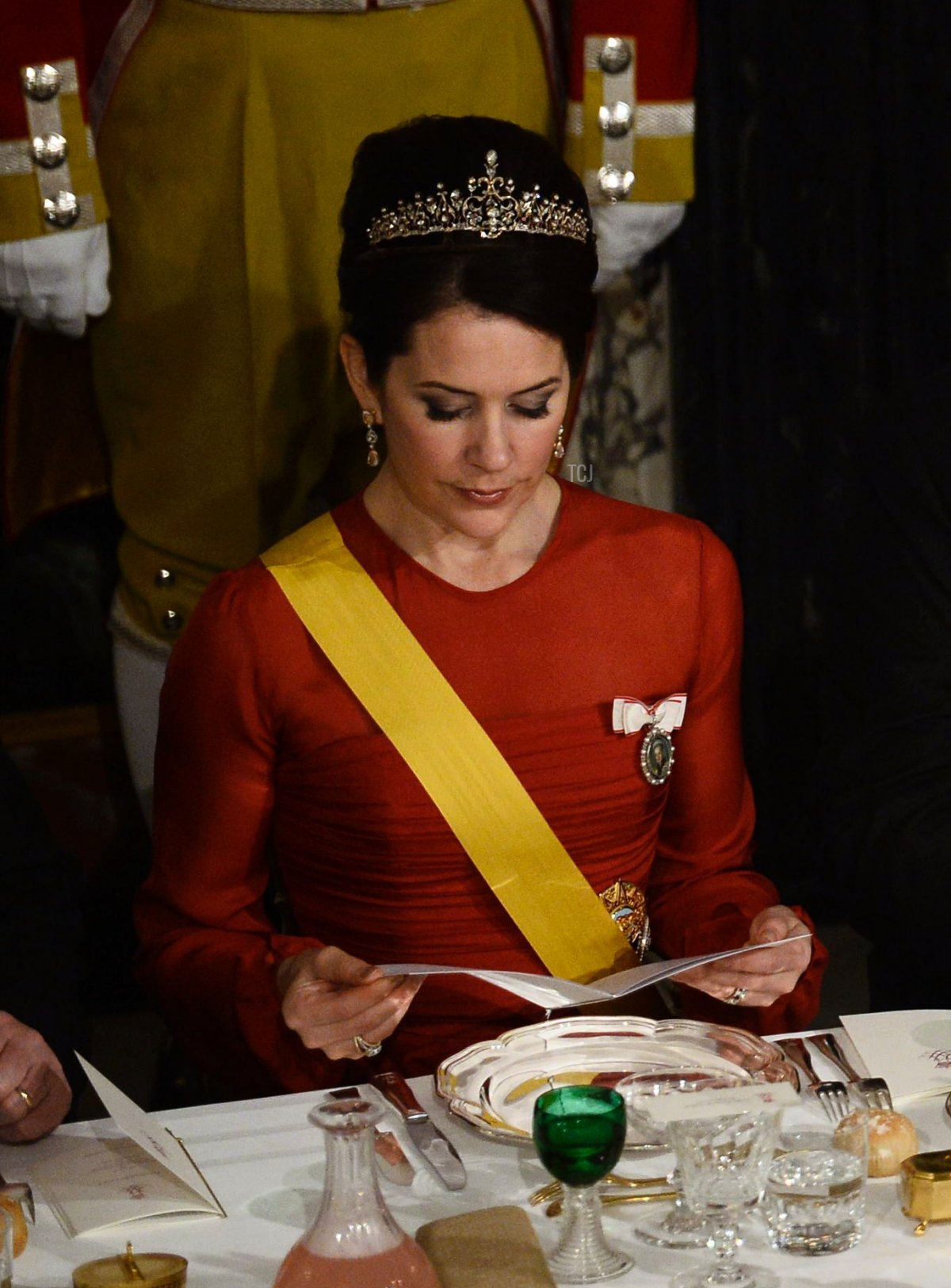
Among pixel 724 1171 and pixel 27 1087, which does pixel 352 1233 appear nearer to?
pixel 724 1171

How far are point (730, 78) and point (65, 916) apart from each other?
1.63m

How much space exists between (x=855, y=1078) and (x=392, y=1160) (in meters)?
0.35

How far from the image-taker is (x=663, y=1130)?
1175 millimetres

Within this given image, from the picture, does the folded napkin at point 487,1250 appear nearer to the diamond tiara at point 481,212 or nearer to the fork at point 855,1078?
the fork at point 855,1078

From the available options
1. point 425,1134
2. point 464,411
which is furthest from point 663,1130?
point 464,411

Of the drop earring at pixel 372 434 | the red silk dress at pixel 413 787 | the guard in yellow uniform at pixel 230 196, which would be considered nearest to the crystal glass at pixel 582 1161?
the red silk dress at pixel 413 787

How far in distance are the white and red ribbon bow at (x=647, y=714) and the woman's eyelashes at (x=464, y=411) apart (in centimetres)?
28

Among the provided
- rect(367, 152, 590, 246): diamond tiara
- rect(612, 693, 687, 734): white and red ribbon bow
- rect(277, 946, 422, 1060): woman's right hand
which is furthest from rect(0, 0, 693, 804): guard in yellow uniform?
rect(277, 946, 422, 1060): woman's right hand

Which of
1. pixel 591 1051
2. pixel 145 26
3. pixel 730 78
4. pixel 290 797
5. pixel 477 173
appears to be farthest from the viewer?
pixel 730 78

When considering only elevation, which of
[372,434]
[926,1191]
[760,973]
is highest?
[372,434]

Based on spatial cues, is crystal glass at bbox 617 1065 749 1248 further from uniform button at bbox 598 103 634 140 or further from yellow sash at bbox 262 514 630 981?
uniform button at bbox 598 103 634 140

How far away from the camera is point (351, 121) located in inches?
80.4

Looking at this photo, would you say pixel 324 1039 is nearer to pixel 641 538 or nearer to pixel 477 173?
pixel 641 538

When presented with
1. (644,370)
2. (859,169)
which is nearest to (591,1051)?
(644,370)
